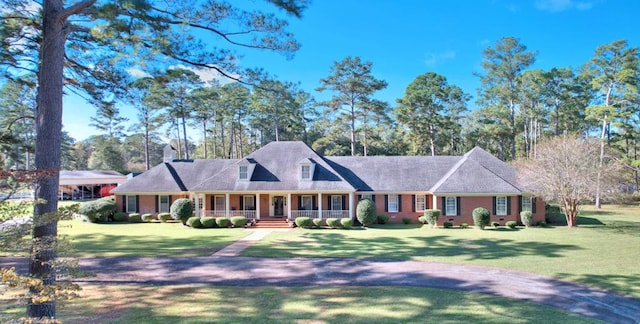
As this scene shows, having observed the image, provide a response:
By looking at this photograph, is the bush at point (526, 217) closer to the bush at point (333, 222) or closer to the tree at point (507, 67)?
the bush at point (333, 222)

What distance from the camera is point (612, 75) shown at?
33562 mm

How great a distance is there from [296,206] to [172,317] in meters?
17.5

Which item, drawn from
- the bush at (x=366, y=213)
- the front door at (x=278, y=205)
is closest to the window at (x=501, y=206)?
the bush at (x=366, y=213)

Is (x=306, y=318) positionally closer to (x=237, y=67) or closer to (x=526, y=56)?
(x=237, y=67)

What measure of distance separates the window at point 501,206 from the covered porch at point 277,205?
9872 mm

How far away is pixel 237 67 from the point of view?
34.7ft

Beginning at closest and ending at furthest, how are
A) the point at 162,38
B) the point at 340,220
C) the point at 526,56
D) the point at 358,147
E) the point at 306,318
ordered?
the point at 306,318, the point at 162,38, the point at 340,220, the point at 526,56, the point at 358,147

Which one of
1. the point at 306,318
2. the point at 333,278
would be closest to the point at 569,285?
the point at 333,278

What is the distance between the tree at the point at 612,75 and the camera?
32.2 metres

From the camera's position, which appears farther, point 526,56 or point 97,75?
point 526,56

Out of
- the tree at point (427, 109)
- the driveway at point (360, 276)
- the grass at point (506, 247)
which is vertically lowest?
the grass at point (506, 247)

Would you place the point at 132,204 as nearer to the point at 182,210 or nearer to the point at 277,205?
the point at 182,210

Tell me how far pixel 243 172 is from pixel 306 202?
523 cm

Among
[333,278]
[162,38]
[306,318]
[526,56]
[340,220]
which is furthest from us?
[526,56]
